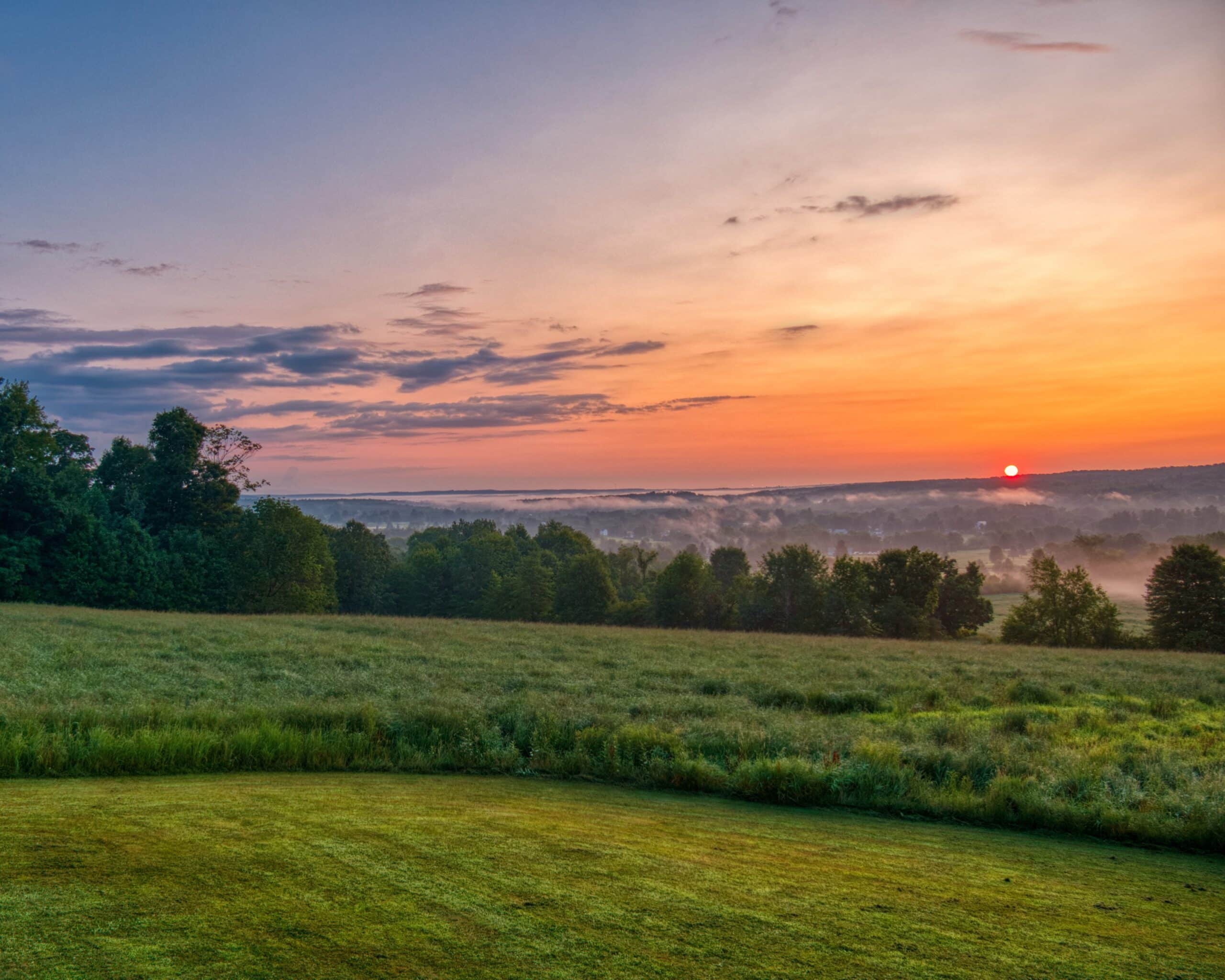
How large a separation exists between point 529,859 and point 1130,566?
215m

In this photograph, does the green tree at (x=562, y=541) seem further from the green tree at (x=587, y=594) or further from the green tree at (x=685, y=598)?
the green tree at (x=685, y=598)

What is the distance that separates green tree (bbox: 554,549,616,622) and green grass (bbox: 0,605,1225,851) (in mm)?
40990

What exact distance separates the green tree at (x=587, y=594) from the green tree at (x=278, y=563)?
23.3 metres

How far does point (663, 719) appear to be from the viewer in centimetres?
1510

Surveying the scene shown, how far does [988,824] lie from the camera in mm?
8508

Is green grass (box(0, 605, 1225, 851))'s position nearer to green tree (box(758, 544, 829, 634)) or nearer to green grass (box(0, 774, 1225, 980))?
green grass (box(0, 774, 1225, 980))

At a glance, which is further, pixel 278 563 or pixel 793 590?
pixel 793 590

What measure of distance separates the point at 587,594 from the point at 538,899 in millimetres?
68716

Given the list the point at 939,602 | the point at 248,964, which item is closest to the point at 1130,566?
the point at 939,602

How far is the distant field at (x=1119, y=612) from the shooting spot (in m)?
71.8

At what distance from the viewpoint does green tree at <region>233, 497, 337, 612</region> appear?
183ft

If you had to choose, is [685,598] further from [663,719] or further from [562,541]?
[663,719]

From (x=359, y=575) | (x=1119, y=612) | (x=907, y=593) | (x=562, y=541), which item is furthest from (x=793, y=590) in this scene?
(x=359, y=575)

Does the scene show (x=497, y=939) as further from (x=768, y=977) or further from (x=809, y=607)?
(x=809, y=607)
